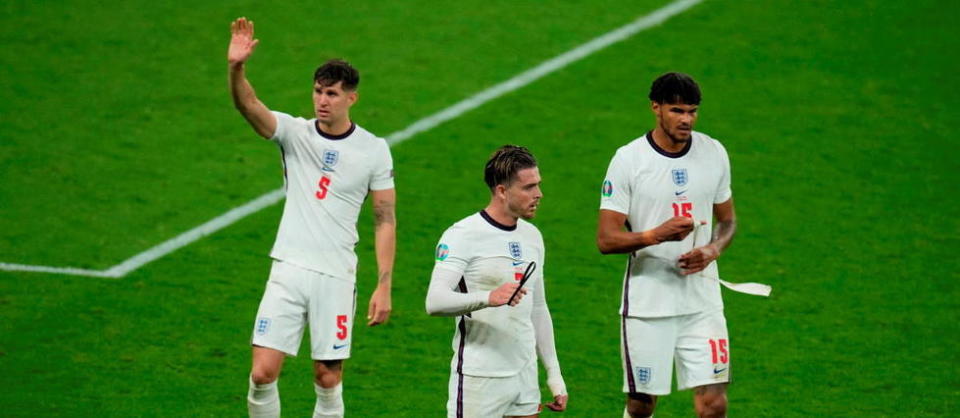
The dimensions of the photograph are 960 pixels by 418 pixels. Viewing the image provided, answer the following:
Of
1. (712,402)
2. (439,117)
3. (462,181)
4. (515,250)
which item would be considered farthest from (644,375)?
(439,117)

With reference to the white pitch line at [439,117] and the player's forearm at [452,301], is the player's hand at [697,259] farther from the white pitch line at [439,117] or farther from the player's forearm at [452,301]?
the white pitch line at [439,117]

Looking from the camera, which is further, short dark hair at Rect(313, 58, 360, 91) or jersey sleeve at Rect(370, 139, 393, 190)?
jersey sleeve at Rect(370, 139, 393, 190)

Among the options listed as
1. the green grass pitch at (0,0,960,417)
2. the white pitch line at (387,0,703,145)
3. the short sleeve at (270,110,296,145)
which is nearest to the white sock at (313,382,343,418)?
the green grass pitch at (0,0,960,417)

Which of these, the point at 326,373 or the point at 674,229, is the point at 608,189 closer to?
the point at 674,229

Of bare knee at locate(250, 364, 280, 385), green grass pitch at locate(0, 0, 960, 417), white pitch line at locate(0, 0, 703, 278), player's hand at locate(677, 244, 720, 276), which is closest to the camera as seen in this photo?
player's hand at locate(677, 244, 720, 276)

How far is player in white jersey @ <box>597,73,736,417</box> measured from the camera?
280 inches

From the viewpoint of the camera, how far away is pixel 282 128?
24.7 feet

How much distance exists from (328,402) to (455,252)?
183 cm

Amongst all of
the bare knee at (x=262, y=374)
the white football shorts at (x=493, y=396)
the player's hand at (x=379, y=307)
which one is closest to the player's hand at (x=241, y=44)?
the player's hand at (x=379, y=307)

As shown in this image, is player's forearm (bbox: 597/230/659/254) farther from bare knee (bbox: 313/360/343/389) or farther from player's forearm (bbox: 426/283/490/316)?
bare knee (bbox: 313/360/343/389)

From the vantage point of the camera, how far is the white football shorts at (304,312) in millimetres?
7473

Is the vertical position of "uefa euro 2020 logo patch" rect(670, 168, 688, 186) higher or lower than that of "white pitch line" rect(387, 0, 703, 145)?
lower

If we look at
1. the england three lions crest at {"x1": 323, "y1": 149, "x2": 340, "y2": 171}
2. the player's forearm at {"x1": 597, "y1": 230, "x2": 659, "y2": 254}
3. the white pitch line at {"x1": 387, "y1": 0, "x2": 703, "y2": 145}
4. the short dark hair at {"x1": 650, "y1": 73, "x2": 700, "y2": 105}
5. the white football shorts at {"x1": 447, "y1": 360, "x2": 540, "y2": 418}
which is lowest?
the white football shorts at {"x1": 447, "y1": 360, "x2": 540, "y2": 418}

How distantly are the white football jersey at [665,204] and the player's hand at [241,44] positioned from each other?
1913 millimetres
